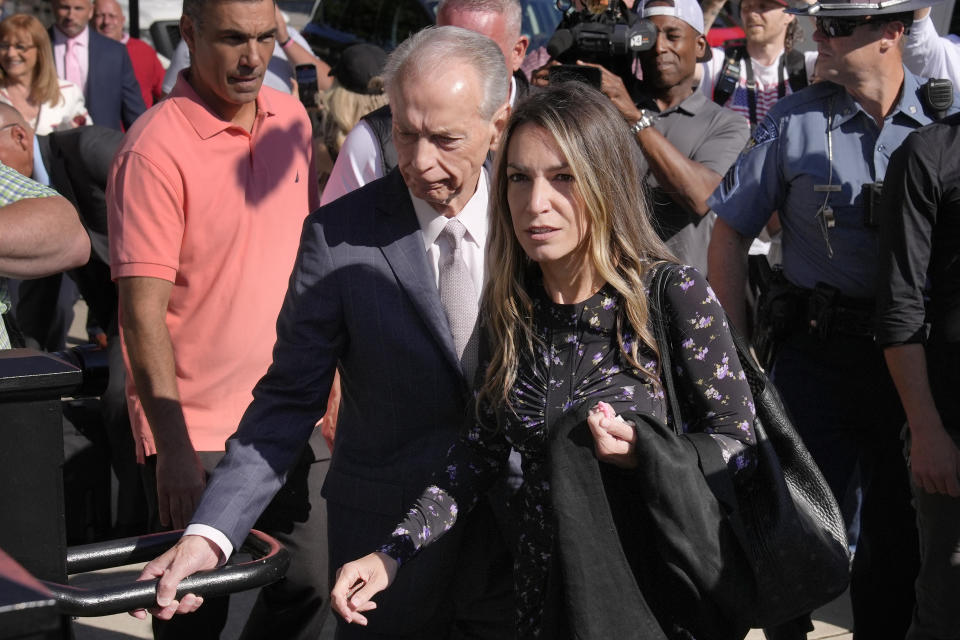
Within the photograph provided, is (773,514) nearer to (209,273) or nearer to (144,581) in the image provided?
(144,581)

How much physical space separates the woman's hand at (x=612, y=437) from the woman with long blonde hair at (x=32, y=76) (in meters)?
6.07

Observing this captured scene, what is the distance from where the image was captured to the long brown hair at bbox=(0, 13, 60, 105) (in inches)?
282

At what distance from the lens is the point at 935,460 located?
9.85 ft

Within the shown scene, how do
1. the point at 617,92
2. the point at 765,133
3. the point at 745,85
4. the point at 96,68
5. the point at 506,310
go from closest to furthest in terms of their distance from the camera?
the point at 506,310
the point at 765,133
the point at 617,92
the point at 745,85
the point at 96,68

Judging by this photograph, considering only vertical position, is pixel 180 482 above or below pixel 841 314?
below

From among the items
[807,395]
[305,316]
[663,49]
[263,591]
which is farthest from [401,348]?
[663,49]

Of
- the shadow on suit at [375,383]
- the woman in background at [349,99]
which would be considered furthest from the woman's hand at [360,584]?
the woman in background at [349,99]

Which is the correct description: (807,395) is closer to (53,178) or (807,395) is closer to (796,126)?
(796,126)

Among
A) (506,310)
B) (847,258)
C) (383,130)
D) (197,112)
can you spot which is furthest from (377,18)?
(506,310)

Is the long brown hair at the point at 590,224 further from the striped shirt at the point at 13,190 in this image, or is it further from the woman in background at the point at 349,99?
the woman in background at the point at 349,99

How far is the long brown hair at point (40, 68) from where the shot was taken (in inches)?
282

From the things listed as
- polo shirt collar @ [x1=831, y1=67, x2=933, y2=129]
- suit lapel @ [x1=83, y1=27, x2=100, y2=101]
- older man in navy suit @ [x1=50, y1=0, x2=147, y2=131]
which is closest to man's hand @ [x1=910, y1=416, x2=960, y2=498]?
polo shirt collar @ [x1=831, y1=67, x2=933, y2=129]

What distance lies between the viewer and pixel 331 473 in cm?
265

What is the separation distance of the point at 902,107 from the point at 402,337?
1.81 m
